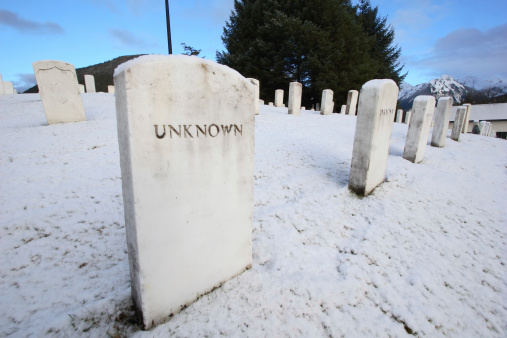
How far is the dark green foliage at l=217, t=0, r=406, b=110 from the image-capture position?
18656 mm

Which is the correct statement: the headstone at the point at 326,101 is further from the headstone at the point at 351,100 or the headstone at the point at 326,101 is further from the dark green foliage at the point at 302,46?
the dark green foliage at the point at 302,46

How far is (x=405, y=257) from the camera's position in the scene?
8.73ft

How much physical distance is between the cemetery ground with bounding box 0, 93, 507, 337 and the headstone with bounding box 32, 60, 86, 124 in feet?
6.81

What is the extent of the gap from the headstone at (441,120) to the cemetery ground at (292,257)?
329 cm

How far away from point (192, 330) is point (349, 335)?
3.97 ft

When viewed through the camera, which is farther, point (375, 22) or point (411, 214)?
point (375, 22)

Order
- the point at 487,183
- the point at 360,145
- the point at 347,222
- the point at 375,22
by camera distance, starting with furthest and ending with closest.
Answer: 1. the point at 375,22
2. the point at 487,183
3. the point at 360,145
4. the point at 347,222

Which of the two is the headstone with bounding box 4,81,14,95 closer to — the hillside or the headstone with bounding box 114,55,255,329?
the headstone with bounding box 114,55,255,329

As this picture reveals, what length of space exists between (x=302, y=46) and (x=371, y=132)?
712 inches

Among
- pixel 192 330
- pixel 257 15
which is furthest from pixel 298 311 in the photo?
pixel 257 15

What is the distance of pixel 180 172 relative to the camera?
163 centimetres

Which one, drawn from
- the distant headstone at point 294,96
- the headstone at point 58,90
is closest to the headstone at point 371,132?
the distant headstone at point 294,96

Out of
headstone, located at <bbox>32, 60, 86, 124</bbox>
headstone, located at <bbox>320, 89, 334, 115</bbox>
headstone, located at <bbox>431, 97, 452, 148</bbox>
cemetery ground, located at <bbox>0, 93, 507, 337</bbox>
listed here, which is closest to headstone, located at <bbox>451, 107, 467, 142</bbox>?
headstone, located at <bbox>431, 97, 452, 148</bbox>

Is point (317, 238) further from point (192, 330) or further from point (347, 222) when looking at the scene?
point (192, 330)
